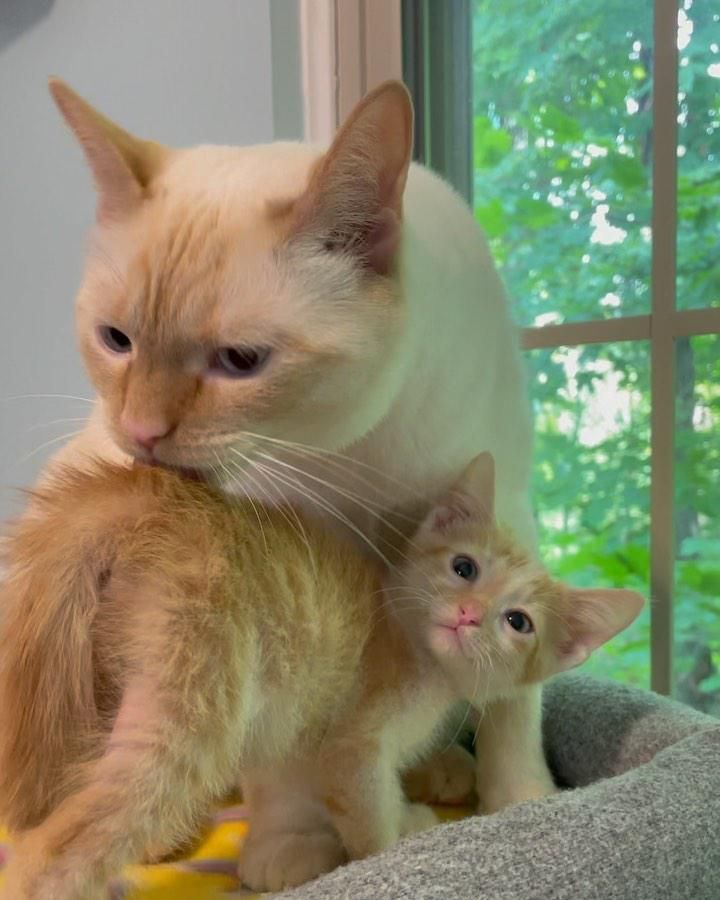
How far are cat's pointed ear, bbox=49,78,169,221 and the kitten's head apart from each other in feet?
1.41

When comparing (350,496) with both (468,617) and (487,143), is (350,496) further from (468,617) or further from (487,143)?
(487,143)

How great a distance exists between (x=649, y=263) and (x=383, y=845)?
985 millimetres

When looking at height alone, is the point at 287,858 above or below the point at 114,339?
below

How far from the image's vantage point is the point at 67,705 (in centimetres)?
66

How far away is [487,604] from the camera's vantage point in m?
0.89

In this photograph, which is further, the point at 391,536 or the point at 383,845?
the point at 391,536

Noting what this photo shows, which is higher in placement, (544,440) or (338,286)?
(338,286)

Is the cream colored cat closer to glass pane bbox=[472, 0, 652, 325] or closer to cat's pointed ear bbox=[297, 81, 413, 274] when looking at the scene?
cat's pointed ear bbox=[297, 81, 413, 274]

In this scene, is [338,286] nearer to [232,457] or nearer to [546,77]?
[232,457]

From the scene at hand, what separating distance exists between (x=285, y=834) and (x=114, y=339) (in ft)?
1.56

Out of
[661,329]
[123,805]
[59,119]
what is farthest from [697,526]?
[59,119]

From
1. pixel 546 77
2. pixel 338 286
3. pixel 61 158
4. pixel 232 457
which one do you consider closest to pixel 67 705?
pixel 232 457

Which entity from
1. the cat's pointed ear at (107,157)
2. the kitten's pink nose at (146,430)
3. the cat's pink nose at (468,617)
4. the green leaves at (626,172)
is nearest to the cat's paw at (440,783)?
the cat's pink nose at (468,617)

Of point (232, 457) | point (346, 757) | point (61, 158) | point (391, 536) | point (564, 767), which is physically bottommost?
point (564, 767)
